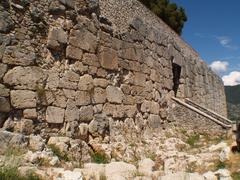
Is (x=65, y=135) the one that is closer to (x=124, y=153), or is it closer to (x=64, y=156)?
(x=64, y=156)

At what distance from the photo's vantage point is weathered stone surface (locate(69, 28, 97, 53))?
675 centimetres

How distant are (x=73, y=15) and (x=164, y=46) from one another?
15.5 feet

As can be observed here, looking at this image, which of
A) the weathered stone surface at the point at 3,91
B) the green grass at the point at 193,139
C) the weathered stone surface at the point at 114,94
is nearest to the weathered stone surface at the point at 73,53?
the weathered stone surface at the point at 114,94

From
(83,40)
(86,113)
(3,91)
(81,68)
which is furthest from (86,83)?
(3,91)

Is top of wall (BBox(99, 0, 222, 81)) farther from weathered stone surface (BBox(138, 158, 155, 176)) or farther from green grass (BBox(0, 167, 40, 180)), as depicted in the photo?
green grass (BBox(0, 167, 40, 180))

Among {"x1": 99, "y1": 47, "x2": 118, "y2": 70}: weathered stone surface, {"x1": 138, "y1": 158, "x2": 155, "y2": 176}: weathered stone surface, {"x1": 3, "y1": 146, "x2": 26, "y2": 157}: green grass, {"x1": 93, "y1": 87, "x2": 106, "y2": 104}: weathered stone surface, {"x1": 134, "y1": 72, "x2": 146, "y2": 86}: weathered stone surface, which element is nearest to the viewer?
{"x1": 3, "y1": 146, "x2": 26, "y2": 157}: green grass

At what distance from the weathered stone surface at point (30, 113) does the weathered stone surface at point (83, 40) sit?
5.57 ft

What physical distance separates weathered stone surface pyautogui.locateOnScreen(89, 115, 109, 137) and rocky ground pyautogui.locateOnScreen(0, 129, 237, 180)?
17cm

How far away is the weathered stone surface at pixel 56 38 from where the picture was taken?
625cm

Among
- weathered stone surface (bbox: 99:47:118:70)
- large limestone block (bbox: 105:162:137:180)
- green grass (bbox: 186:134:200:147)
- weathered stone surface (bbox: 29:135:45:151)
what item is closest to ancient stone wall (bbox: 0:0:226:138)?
weathered stone surface (bbox: 99:47:118:70)

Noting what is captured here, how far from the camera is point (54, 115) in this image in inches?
241

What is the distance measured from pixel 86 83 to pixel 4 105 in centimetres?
202

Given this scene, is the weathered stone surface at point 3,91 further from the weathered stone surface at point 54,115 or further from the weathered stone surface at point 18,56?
the weathered stone surface at point 54,115

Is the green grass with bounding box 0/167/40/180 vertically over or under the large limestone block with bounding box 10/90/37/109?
under
